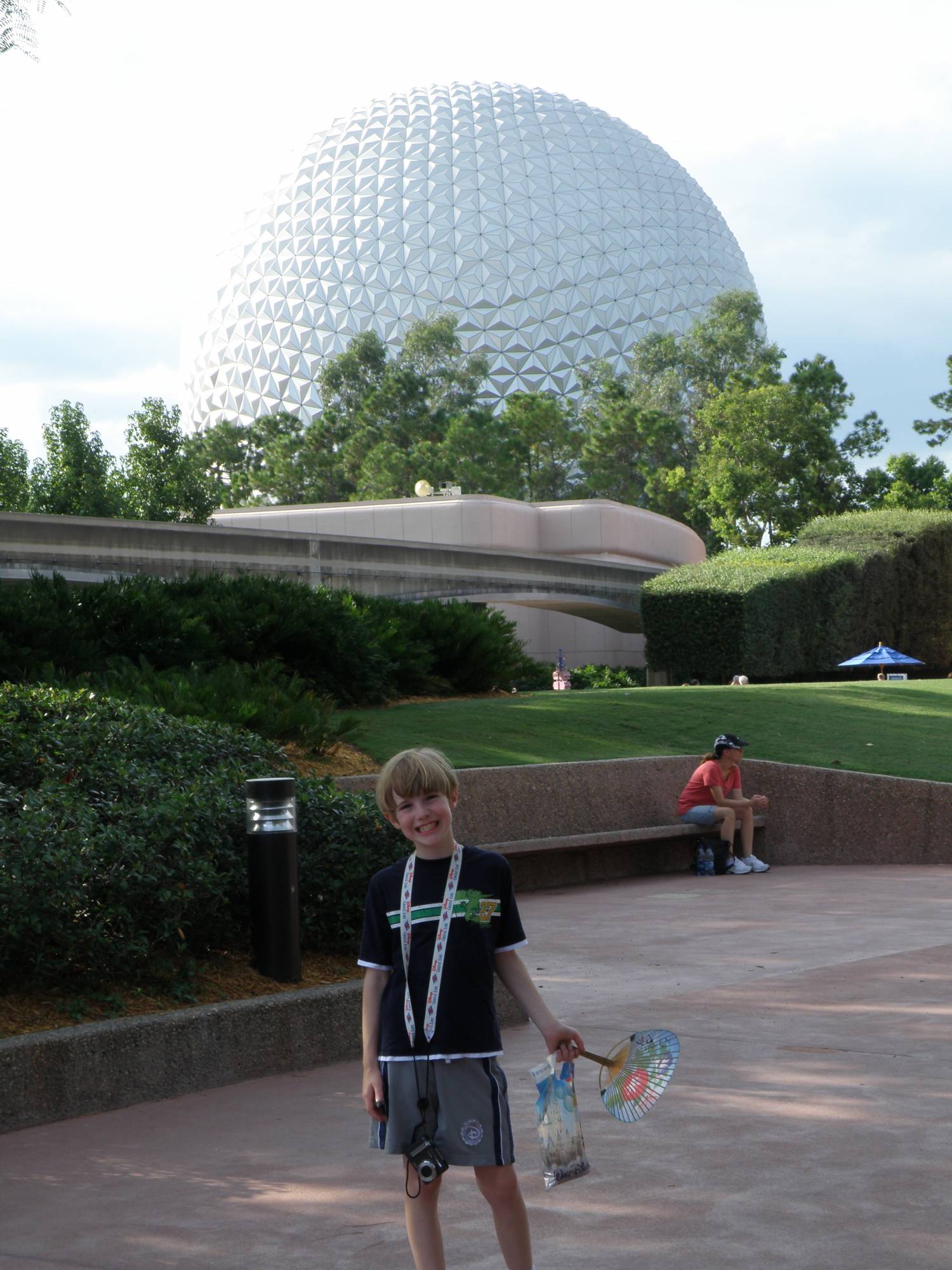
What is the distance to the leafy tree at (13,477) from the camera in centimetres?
4625

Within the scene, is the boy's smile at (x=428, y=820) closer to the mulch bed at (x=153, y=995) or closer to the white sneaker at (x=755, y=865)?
the mulch bed at (x=153, y=995)

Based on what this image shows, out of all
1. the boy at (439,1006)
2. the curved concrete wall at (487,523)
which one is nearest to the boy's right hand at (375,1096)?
the boy at (439,1006)

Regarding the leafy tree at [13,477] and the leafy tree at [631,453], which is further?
the leafy tree at [631,453]

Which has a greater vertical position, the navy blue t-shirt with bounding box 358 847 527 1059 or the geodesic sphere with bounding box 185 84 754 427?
the geodesic sphere with bounding box 185 84 754 427

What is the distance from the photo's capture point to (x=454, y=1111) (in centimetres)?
325

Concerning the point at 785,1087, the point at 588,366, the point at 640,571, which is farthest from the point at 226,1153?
the point at 588,366

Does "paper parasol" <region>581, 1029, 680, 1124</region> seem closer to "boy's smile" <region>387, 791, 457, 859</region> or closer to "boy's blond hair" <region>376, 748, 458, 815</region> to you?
"boy's smile" <region>387, 791, 457, 859</region>

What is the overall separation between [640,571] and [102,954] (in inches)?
1407

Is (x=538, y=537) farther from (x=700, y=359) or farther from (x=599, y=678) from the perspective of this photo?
(x=700, y=359)

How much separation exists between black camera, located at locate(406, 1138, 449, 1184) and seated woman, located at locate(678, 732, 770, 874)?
372 inches

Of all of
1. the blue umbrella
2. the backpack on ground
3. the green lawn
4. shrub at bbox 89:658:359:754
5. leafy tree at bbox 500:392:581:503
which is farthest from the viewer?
leafy tree at bbox 500:392:581:503

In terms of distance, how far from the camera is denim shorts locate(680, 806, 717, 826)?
12.5 metres

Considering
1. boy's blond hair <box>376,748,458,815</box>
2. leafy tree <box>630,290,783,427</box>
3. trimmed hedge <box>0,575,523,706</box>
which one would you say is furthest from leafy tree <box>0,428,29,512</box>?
boy's blond hair <box>376,748,458,815</box>

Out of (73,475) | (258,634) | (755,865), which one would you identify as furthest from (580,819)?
(73,475)
